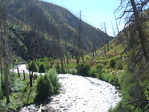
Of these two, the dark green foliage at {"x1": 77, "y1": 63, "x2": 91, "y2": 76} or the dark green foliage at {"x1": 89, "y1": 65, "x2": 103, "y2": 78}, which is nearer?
the dark green foliage at {"x1": 89, "y1": 65, "x2": 103, "y2": 78}

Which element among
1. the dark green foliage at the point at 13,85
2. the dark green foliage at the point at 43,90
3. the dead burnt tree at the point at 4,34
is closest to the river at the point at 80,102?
the dark green foliage at the point at 43,90

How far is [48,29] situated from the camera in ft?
322

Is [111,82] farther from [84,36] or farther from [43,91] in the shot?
[84,36]

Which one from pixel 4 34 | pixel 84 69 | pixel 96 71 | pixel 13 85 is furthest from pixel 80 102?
pixel 84 69

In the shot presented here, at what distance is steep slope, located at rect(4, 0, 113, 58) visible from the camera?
40.5 m

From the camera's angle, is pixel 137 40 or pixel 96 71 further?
pixel 96 71

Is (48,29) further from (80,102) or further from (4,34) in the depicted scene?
(80,102)

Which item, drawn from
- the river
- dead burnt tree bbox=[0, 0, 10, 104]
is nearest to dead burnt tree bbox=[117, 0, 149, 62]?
the river

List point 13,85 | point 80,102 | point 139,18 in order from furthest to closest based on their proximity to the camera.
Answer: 1. point 13,85
2. point 80,102
3. point 139,18

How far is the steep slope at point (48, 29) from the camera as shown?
40.5 m

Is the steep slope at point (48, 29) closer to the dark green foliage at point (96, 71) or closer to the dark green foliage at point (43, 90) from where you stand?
the dark green foliage at point (43, 90)

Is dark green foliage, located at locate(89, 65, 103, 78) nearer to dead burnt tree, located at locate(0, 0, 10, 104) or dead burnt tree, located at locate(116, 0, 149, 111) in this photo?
dead burnt tree, located at locate(0, 0, 10, 104)

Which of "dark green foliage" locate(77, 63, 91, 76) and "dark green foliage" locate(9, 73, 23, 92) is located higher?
"dark green foliage" locate(77, 63, 91, 76)

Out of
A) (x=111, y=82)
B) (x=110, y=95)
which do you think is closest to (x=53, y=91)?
(x=110, y=95)
